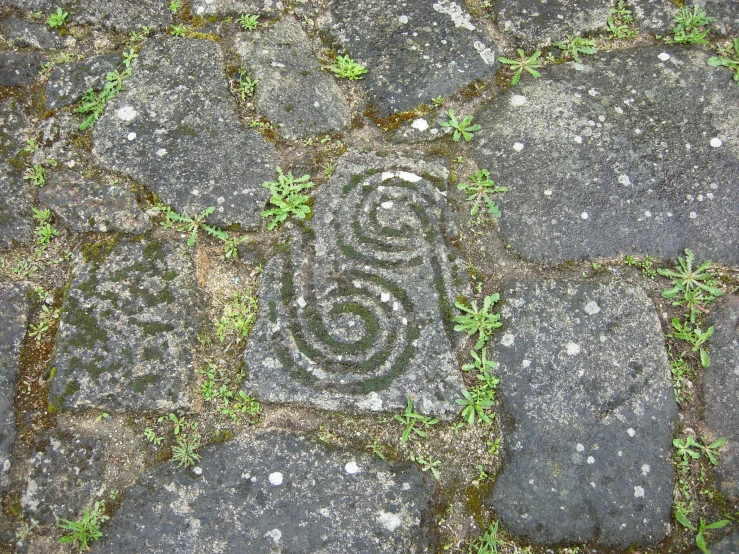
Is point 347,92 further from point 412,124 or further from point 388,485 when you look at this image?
point 388,485

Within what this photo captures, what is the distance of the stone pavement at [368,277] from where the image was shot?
1.64 meters

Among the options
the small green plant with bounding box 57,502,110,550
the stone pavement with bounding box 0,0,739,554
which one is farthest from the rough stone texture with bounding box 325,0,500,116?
the small green plant with bounding box 57,502,110,550

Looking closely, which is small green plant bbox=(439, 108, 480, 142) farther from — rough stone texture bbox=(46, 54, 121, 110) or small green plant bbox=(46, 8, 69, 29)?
small green plant bbox=(46, 8, 69, 29)

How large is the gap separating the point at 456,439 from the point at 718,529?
0.77 metres

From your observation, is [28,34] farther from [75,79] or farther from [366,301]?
[366,301]

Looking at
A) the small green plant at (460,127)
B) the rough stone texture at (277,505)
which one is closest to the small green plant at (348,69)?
the small green plant at (460,127)

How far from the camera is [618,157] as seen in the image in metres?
1.96

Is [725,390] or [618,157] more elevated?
[618,157]

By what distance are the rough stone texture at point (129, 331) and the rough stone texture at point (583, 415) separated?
0.96 metres

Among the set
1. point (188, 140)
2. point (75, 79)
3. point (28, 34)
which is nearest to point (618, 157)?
point (188, 140)

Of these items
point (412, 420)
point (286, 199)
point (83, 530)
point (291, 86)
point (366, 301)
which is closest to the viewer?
point (83, 530)

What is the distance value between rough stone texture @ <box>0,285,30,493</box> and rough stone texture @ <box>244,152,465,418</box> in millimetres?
694

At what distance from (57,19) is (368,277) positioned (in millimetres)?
1518

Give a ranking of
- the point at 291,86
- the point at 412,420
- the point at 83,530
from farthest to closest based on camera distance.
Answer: the point at 291,86 → the point at 412,420 → the point at 83,530
